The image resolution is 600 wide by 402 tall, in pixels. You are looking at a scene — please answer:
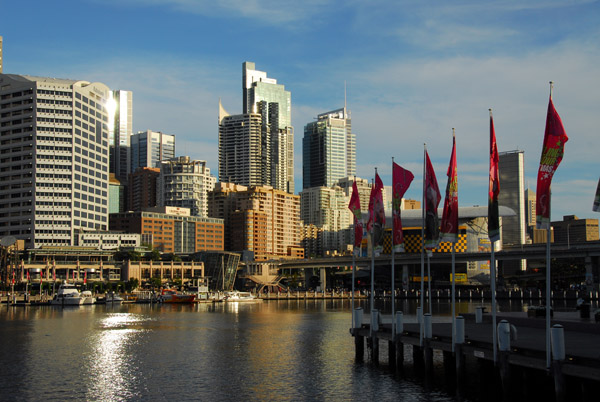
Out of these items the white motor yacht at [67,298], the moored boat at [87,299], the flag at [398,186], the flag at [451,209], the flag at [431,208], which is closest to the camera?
the flag at [451,209]

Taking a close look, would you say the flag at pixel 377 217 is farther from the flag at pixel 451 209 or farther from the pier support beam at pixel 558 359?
the pier support beam at pixel 558 359

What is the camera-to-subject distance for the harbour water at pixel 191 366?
5153cm

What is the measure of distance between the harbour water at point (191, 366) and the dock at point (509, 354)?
260cm

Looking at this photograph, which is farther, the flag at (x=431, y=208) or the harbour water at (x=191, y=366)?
the flag at (x=431, y=208)

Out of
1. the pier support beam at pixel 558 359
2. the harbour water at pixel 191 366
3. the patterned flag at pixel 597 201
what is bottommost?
the harbour water at pixel 191 366

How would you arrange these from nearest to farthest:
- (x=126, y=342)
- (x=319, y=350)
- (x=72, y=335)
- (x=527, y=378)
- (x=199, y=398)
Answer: (x=527, y=378) → (x=199, y=398) → (x=319, y=350) → (x=126, y=342) → (x=72, y=335)

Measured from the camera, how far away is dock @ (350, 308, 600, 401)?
38469 mm

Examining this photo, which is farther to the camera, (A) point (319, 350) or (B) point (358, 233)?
(A) point (319, 350)

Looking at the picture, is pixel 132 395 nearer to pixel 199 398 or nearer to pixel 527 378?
pixel 199 398

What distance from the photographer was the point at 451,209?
49.9 metres

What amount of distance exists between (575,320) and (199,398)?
29630 millimetres

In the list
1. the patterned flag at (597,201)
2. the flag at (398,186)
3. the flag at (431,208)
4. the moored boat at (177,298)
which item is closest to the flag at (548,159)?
the patterned flag at (597,201)

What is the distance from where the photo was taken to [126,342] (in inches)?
3356

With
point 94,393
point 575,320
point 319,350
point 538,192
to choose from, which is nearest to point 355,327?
point 319,350
